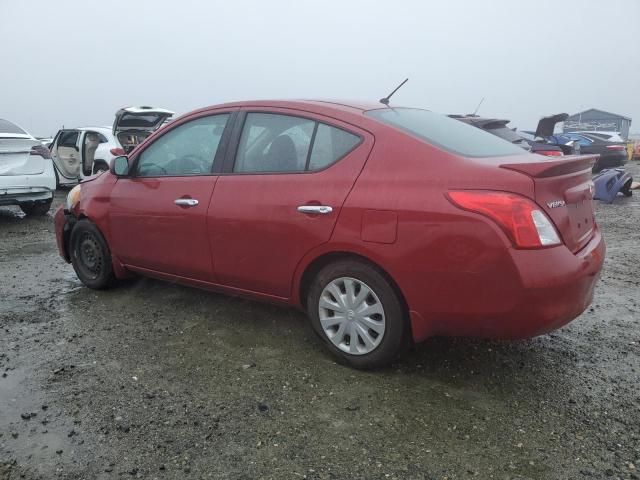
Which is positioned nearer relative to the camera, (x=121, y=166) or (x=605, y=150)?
(x=121, y=166)

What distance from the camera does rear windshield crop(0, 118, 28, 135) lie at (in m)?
8.15

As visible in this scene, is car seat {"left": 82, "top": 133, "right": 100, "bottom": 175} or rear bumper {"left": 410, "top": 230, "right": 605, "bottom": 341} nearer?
rear bumper {"left": 410, "top": 230, "right": 605, "bottom": 341}

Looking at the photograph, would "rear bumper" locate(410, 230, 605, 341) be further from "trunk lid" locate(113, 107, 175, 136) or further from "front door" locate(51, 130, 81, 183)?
"front door" locate(51, 130, 81, 183)

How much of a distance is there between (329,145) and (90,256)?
2600 mm

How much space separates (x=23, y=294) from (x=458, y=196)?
3.92 metres

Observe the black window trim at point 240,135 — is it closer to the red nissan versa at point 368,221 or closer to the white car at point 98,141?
the red nissan versa at point 368,221

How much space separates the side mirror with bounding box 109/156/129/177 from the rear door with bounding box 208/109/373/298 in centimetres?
104

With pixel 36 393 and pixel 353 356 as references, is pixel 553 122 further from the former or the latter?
pixel 36 393

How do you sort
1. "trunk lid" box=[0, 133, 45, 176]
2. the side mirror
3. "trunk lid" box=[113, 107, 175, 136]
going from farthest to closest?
1. "trunk lid" box=[113, 107, 175, 136]
2. "trunk lid" box=[0, 133, 45, 176]
3. the side mirror

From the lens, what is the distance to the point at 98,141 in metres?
11.1

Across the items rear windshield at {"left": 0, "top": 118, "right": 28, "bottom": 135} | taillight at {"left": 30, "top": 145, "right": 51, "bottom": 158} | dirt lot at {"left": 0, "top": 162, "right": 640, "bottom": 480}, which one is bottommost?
dirt lot at {"left": 0, "top": 162, "right": 640, "bottom": 480}

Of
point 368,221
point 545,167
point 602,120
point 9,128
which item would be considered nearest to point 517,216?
point 545,167

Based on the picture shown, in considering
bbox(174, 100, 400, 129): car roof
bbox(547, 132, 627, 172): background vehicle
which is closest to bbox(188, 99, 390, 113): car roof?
bbox(174, 100, 400, 129): car roof

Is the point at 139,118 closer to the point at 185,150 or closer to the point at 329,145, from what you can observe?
the point at 185,150
